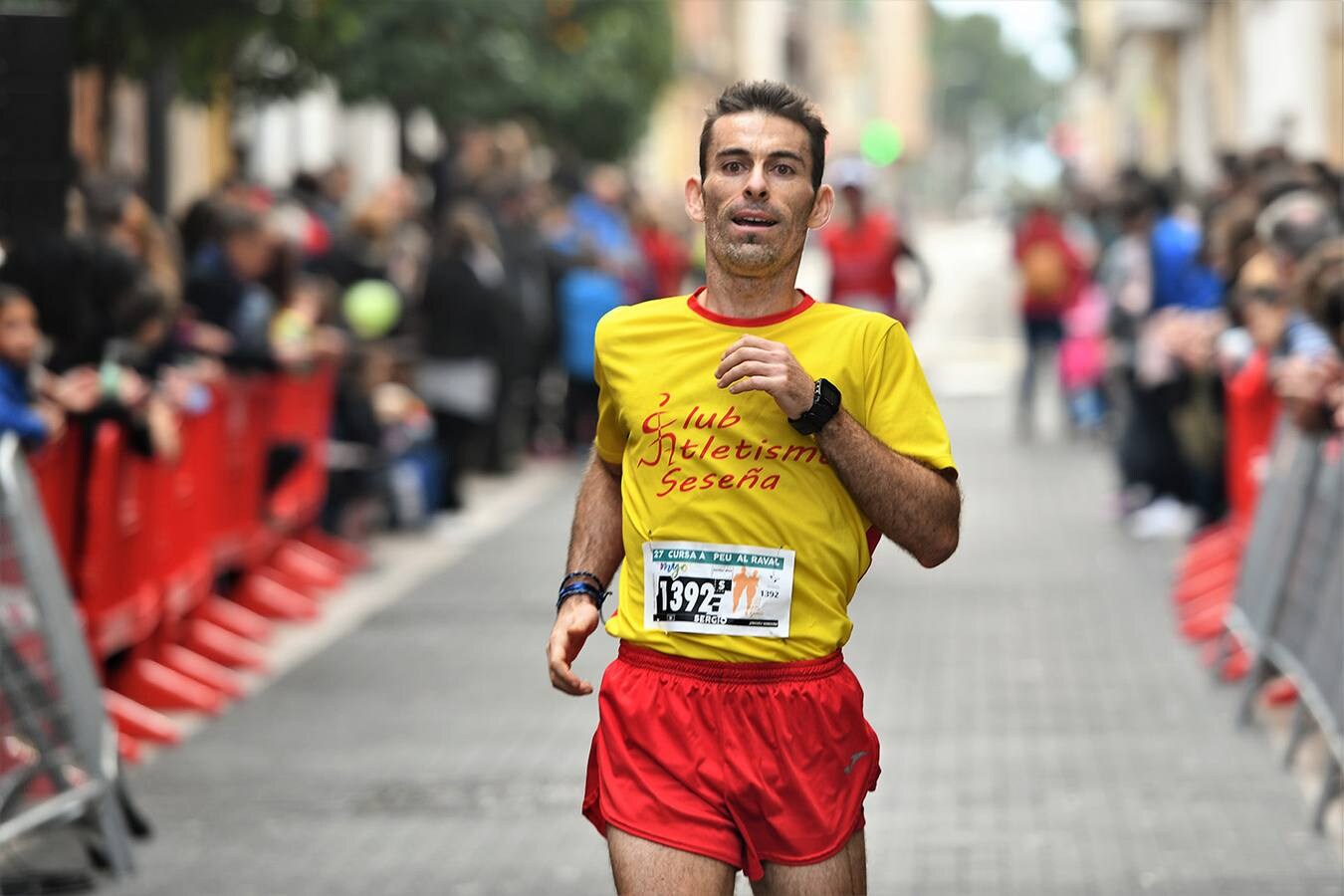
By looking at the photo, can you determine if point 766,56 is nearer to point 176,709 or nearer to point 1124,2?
point 1124,2

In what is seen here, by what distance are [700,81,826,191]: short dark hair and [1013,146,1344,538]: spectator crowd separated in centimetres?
420

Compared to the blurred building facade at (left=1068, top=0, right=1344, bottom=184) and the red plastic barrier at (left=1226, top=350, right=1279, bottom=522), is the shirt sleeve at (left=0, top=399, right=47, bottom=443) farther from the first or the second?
the blurred building facade at (left=1068, top=0, right=1344, bottom=184)

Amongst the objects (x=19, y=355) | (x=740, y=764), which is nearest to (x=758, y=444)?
(x=740, y=764)

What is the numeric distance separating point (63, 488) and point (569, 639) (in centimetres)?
498

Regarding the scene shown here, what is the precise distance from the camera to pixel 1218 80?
38844mm

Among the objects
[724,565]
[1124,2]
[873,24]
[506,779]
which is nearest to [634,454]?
[724,565]

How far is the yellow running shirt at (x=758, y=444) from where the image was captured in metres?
4.55

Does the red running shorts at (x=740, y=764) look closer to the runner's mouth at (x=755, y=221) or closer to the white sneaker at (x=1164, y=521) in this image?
the runner's mouth at (x=755, y=221)

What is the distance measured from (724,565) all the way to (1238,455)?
8562mm

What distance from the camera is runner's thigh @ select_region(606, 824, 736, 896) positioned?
4531 mm

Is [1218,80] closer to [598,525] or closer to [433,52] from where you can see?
[433,52]

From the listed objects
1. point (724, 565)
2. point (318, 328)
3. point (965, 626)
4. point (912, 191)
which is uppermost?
point (724, 565)

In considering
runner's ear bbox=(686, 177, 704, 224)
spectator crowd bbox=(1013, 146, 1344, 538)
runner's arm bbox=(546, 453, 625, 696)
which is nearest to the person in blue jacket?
spectator crowd bbox=(1013, 146, 1344, 538)

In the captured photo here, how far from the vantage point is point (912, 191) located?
460 ft
